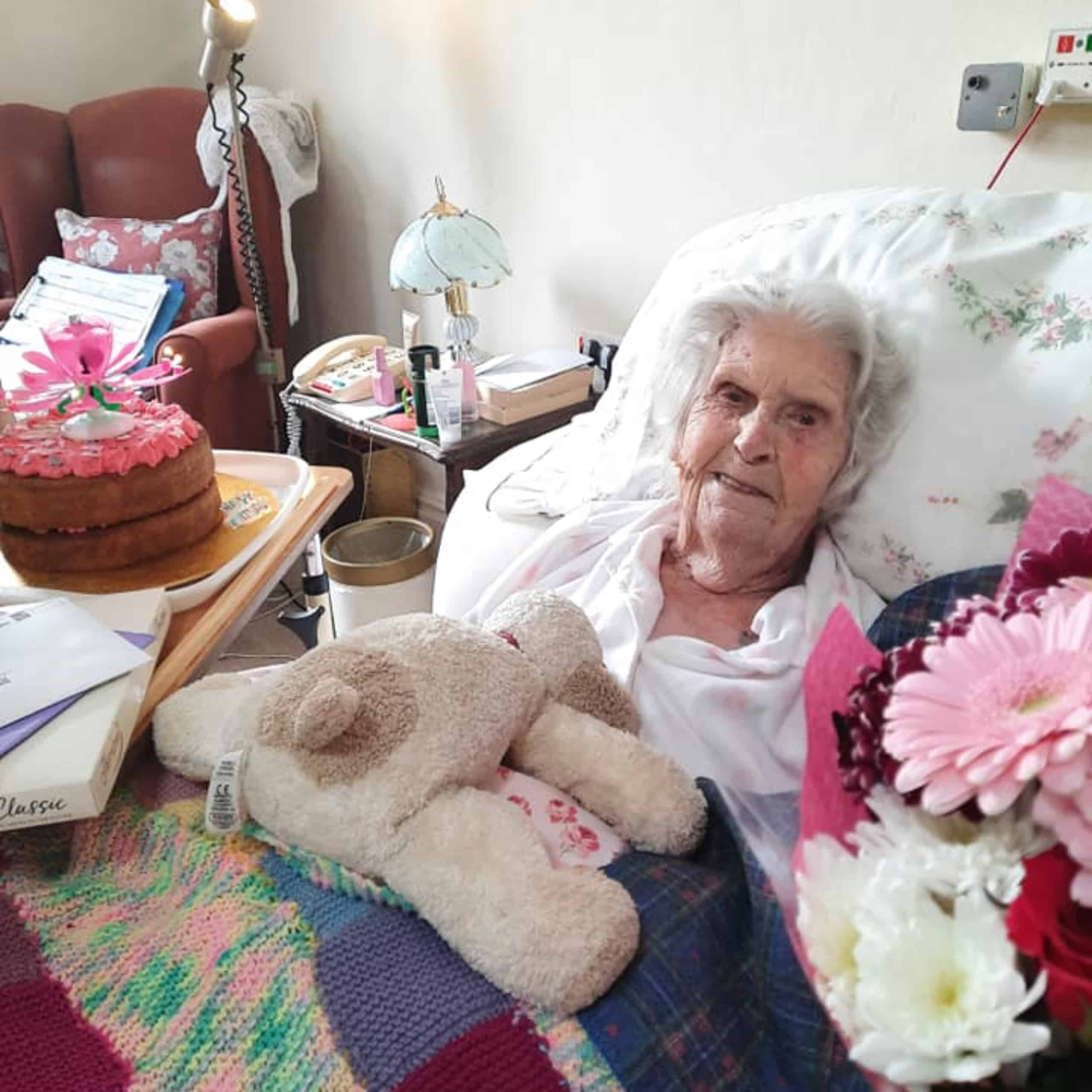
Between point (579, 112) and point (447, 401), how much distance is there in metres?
0.71

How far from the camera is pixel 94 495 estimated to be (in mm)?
982

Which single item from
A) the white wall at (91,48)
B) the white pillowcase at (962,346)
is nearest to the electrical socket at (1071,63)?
the white pillowcase at (962,346)

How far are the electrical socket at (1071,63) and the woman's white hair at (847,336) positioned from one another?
19.9 inches

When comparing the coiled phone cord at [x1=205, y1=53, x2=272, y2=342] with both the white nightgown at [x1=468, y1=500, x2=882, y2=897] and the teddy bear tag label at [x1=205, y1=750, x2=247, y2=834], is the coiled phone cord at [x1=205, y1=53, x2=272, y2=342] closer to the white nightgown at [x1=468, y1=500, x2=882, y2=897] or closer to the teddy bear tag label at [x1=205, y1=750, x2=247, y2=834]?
the white nightgown at [x1=468, y1=500, x2=882, y2=897]

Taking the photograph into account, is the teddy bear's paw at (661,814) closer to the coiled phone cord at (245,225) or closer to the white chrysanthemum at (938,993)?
the white chrysanthemum at (938,993)

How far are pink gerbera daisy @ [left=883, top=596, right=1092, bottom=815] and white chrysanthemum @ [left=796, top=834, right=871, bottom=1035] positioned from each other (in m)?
0.04

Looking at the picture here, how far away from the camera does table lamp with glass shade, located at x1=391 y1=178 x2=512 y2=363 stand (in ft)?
6.46

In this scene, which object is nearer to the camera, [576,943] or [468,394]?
[576,943]

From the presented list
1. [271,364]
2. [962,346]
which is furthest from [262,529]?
[271,364]

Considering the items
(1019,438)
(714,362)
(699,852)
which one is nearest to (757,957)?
(699,852)

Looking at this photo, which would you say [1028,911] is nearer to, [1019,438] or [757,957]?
[757,957]

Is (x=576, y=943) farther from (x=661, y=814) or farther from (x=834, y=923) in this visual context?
(x=834, y=923)

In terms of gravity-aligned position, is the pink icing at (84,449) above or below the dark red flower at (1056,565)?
below

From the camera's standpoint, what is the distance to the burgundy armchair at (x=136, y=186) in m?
2.63
